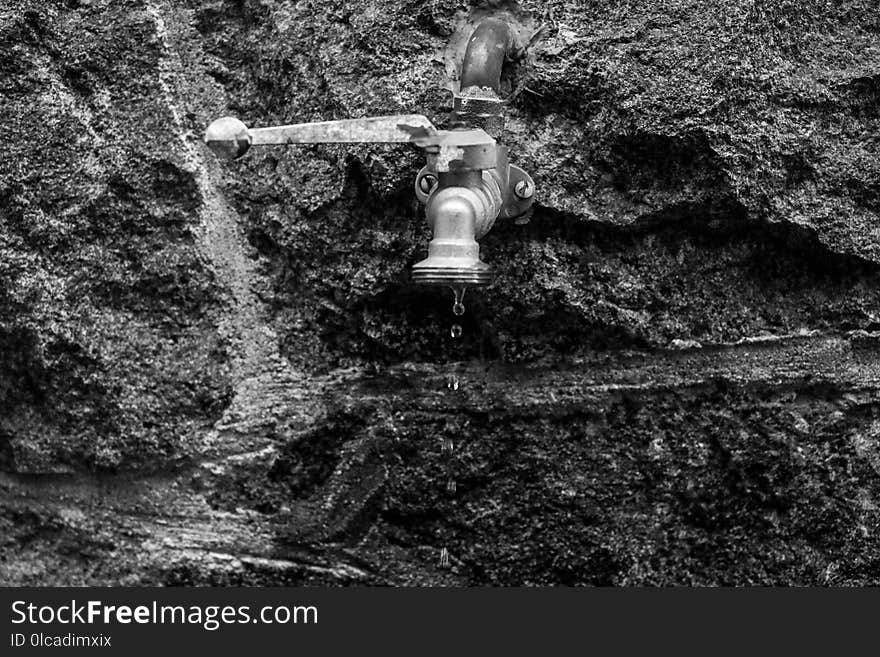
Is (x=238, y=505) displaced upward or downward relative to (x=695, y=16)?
downward

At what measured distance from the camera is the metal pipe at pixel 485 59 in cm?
96

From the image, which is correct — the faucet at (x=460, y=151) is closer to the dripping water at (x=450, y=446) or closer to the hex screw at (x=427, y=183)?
the hex screw at (x=427, y=183)

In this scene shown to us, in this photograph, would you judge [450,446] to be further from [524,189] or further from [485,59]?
[485,59]

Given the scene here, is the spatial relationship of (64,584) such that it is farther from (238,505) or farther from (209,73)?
(209,73)

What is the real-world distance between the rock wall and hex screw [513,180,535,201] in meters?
0.03

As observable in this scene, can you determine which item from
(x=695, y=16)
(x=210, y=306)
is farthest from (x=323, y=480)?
(x=695, y=16)

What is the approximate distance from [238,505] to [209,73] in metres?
0.41

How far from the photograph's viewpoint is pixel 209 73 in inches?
42.6

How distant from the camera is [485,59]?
0.96 m

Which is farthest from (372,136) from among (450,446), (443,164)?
(450,446)

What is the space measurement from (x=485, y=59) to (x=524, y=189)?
0.37ft

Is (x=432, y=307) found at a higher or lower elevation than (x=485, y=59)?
lower

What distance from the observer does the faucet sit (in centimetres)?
87

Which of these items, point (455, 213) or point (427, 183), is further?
point (427, 183)
